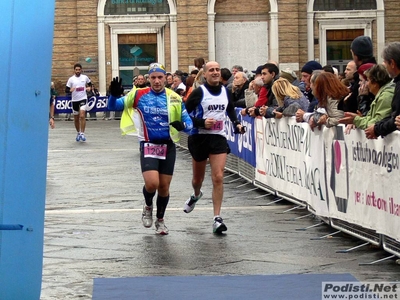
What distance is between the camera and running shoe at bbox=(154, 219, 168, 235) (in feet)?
32.7

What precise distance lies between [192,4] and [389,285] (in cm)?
3510

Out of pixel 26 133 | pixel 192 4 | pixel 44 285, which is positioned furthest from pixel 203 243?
pixel 192 4

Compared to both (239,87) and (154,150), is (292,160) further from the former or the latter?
(239,87)

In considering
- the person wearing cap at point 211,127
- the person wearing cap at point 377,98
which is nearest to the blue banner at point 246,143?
the person wearing cap at point 211,127

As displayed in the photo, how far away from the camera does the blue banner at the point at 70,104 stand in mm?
37594

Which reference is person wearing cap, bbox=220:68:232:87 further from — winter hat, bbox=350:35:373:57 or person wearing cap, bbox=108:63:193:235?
person wearing cap, bbox=108:63:193:235

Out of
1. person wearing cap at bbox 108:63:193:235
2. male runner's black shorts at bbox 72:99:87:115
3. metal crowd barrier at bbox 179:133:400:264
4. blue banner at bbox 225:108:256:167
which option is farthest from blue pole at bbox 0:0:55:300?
male runner's black shorts at bbox 72:99:87:115

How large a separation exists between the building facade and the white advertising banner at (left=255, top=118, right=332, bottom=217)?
28083mm

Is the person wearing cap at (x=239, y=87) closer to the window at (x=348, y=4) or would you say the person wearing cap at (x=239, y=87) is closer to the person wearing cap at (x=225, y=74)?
the person wearing cap at (x=225, y=74)

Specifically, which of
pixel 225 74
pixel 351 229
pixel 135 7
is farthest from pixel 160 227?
pixel 135 7

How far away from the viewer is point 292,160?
38.3ft

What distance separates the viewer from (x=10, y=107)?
16.9 feet

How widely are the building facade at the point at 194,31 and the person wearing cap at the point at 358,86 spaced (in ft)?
103

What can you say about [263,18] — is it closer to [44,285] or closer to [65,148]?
[65,148]
